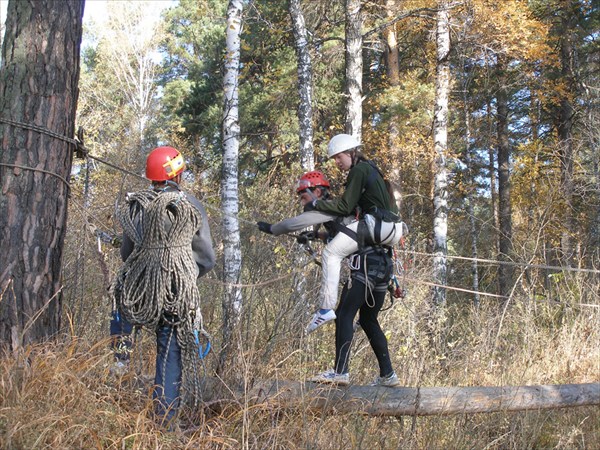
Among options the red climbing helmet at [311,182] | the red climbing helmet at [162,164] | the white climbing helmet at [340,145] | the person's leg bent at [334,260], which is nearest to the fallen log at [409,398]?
the person's leg bent at [334,260]

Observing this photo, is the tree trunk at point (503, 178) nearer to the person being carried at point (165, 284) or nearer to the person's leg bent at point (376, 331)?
the person's leg bent at point (376, 331)

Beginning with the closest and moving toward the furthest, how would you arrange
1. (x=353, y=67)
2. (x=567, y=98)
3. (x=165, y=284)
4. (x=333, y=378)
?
(x=165, y=284) < (x=333, y=378) < (x=353, y=67) < (x=567, y=98)

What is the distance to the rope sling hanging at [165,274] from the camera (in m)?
3.93

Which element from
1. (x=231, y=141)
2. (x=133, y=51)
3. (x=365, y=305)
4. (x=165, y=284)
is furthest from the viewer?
(x=133, y=51)

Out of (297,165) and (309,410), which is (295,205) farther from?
(297,165)

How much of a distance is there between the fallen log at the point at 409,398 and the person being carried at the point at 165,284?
0.39 metres

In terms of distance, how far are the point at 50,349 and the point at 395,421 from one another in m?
2.67

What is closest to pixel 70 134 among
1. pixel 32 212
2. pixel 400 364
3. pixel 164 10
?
pixel 32 212

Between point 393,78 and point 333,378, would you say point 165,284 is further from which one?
point 393,78

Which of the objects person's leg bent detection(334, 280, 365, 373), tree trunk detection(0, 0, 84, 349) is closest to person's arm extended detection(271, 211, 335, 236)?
person's leg bent detection(334, 280, 365, 373)

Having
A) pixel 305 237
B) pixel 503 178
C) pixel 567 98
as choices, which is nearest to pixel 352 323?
pixel 305 237

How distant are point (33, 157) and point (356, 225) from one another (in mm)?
2316

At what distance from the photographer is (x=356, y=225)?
4.93m

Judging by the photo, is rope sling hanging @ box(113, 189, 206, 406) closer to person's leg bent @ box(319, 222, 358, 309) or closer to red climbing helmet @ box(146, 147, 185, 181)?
red climbing helmet @ box(146, 147, 185, 181)
